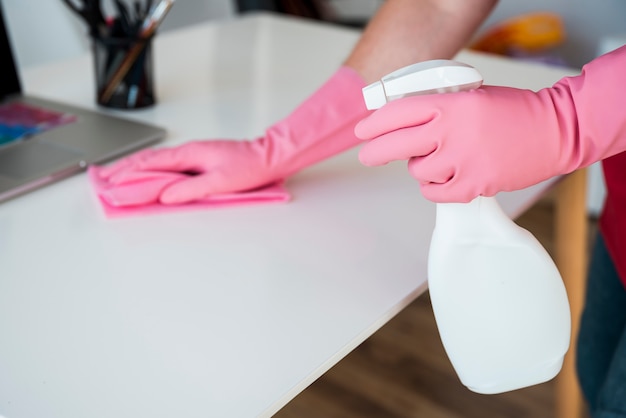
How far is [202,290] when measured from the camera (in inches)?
28.0

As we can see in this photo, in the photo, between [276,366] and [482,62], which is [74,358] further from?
[482,62]

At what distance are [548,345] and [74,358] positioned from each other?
38 cm

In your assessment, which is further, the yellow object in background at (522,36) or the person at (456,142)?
the yellow object in background at (522,36)

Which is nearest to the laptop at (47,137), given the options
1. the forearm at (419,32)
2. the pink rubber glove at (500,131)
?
the forearm at (419,32)

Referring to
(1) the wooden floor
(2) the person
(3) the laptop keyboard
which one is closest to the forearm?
(2) the person

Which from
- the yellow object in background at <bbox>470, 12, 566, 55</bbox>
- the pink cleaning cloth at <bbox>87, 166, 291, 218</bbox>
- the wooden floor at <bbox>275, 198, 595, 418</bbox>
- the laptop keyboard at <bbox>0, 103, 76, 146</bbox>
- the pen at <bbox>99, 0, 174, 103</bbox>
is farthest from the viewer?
the yellow object in background at <bbox>470, 12, 566, 55</bbox>

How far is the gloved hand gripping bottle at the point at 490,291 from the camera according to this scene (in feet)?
2.04

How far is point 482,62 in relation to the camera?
135 cm

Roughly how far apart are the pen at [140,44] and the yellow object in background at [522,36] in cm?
187

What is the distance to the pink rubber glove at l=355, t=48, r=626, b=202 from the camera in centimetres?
59

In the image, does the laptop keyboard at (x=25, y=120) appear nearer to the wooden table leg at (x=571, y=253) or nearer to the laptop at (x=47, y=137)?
the laptop at (x=47, y=137)

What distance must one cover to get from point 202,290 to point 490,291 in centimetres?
25

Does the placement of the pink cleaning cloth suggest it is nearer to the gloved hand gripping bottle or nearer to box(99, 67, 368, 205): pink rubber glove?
box(99, 67, 368, 205): pink rubber glove

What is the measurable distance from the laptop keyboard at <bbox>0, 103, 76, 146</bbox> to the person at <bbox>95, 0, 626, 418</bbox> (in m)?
0.15
